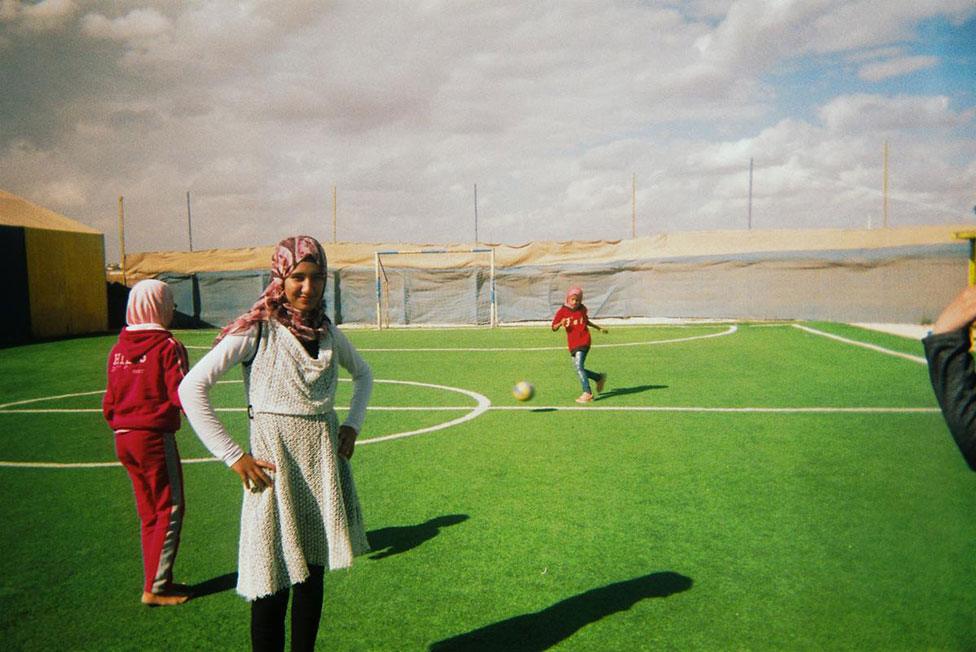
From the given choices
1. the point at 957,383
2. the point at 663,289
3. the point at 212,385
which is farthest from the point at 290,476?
the point at 663,289

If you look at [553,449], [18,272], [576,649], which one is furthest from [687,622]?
[18,272]

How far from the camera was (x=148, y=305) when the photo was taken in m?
4.10

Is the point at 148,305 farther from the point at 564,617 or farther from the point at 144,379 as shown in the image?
the point at 564,617

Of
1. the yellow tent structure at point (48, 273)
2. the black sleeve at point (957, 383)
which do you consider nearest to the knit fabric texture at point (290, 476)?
the black sleeve at point (957, 383)

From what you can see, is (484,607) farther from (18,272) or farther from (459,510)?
(18,272)

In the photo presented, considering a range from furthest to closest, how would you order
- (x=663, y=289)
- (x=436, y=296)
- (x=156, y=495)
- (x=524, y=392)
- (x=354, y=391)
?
(x=436, y=296), (x=663, y=289), (x=524, y=392), (x=156, y=495), (x=354, y=391)

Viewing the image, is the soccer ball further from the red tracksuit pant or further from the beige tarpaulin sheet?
the beige tarpaulin sheet

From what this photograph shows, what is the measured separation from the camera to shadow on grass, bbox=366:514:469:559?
15.7 ft

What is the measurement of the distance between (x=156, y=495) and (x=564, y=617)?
2574 mm

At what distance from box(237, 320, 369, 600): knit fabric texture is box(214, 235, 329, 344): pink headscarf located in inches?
2.0

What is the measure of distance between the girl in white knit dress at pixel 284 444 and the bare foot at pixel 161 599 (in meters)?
1.42

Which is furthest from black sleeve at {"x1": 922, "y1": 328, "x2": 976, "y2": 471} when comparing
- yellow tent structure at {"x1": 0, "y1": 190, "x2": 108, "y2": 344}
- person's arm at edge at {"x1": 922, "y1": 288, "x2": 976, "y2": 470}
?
yellow tent structure at {"x1": 0, "y1": 190, "x2": 108, "y2": 344}

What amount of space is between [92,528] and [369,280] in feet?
82.6

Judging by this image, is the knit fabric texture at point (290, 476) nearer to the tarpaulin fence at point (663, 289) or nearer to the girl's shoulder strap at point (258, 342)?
the girl's shoulder strap at point (258, 342)
